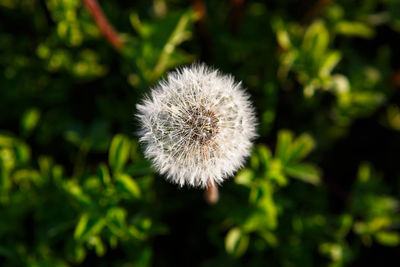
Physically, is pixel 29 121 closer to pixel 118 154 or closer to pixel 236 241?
pixel 118 154

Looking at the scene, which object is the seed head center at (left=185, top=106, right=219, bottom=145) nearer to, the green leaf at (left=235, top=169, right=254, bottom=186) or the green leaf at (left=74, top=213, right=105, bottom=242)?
the green leaf at (left=235, top=169, right=254, bottom=186)

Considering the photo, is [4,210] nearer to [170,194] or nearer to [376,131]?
[170,194]

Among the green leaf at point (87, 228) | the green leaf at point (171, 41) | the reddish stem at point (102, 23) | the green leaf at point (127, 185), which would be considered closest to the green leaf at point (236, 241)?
the green leaf at point (127, 185)

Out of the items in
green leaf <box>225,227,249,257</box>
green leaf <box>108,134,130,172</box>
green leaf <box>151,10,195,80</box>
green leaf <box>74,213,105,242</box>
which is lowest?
green leaf <box>74,213,105,242</box>

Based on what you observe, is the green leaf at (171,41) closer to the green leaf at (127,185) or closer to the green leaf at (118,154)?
the green leaf at (118,154)

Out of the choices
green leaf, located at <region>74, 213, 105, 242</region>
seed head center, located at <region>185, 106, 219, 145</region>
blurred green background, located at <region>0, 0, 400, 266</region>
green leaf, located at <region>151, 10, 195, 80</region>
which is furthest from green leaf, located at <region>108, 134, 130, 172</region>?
green leaf, located at <region>151, 10, 195, 80</region>
